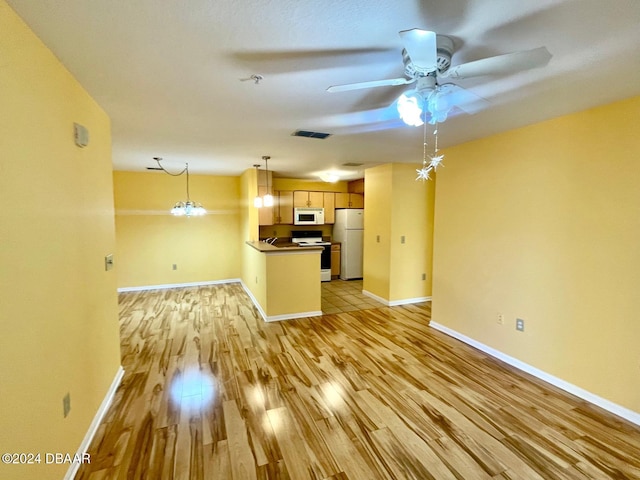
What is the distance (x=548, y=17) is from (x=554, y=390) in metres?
2.87

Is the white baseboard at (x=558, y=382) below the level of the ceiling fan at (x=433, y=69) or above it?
below

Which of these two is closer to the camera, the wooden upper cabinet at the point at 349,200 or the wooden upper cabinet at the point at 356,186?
the wooden upper cabinet at the point at 356,186

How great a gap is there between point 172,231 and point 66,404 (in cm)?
497

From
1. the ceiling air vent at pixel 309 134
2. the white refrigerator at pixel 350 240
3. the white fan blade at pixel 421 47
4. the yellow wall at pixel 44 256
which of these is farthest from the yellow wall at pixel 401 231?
the yellow wall at pixel 44 256

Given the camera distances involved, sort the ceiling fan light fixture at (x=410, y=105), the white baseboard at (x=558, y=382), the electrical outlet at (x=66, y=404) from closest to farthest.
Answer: the ceiling fan light fixture at (x=410, y=105) < the electrical outlet at (x=66, y=404) < the white baseboard at (x=558, y=382)

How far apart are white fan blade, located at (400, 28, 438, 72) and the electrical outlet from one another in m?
2.46

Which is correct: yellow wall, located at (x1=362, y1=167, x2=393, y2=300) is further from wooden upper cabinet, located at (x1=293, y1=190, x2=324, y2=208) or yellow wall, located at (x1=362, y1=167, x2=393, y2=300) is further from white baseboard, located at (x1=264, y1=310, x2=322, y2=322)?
wooden upper cabinet, located at (x1=293, y1=190, x2=324, y2=208)

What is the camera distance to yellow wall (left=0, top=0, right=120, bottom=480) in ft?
3.95

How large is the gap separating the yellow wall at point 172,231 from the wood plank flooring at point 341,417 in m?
2.74

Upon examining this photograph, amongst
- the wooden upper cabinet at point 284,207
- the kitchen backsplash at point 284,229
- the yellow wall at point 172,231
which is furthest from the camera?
the kitchen backsplash at point 284,229

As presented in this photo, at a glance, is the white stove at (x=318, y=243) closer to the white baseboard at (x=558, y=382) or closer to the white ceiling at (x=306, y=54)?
the white baseboard at (x=558, y=382)

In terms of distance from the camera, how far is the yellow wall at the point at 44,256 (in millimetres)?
1205

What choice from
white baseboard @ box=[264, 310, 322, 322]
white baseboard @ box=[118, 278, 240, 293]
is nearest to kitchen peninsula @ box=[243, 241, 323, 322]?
white baseboard @ box=[264, 310, 322, 322]

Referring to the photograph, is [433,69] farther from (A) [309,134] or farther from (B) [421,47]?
(A) [309,134]
